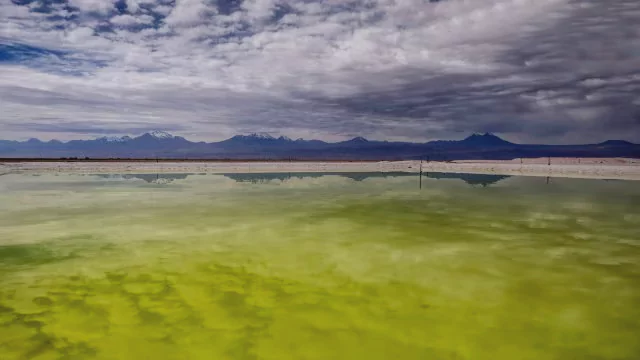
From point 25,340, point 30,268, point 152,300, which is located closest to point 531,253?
point 152,300

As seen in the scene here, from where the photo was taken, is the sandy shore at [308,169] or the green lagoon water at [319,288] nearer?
the green lagoon water at [319,288]

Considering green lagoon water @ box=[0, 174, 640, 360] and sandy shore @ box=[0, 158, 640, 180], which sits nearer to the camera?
green lagoon water @ box=[0, 174, 640, 360]

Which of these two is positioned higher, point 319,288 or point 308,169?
point 308,169

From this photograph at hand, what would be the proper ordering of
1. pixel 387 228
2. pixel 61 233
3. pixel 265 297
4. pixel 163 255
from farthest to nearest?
pixel 387 228 < pixel 61 233 < pixel 163 255 < pixel 265 297

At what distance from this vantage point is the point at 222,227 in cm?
1555

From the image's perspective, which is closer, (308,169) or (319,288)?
(319,288)

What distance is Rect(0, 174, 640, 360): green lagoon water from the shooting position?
6.01 meters

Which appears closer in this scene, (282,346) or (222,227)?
(282,346)

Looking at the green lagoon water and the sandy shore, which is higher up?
the sandy shore

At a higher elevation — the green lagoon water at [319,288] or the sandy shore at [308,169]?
the sandy shore at [308,169]

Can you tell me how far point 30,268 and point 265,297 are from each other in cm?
629

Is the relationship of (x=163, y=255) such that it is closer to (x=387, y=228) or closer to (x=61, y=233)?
(x=61, y=233)

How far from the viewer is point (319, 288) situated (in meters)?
8.50

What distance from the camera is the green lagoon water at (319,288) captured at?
19.7 ft
